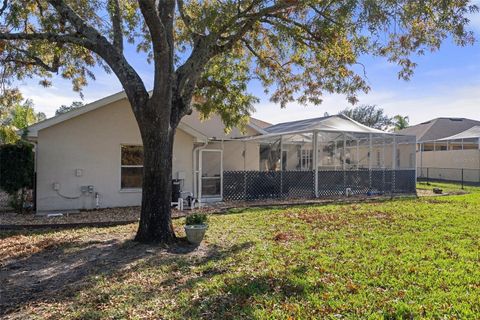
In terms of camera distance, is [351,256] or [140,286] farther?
[351,256]

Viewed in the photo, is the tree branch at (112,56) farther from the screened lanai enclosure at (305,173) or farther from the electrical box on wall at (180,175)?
the screened lanai enclosure at (305,173)

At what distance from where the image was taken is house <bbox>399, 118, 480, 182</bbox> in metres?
27.0

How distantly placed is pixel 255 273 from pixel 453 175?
27301 millimetres

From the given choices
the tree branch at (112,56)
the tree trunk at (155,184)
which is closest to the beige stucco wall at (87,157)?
the tree branch at (112,56)

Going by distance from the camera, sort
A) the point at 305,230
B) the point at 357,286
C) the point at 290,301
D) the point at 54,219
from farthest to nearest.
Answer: the point at 54,219, the point at 305,230, the point at 357,286, the point at 290,301

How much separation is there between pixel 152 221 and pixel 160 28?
3.94 m

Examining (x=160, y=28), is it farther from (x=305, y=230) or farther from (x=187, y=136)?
(x=187, y=136)

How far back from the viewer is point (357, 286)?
16.4ft

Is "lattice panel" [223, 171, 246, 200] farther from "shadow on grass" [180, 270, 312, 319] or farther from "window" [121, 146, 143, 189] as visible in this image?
"shadow on grass" [180, 270, 312, 319]

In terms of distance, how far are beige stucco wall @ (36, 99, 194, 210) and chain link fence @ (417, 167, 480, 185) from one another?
21505mm

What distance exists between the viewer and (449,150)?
30.3 meters

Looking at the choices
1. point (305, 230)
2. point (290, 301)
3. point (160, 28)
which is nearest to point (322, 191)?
point (305, 230)

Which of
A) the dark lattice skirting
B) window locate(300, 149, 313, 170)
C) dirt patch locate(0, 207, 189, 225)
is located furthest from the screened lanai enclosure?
dirt patch locate(0, 207, 189, 225)

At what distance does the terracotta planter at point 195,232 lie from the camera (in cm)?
750
